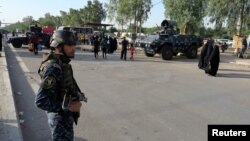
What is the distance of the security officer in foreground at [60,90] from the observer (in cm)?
353

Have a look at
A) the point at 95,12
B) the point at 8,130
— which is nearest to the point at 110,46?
the point at 8,130

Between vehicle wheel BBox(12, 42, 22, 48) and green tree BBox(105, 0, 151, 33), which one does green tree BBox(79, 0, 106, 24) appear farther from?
vehicle wheel BBox(12, 42, 22, 48)

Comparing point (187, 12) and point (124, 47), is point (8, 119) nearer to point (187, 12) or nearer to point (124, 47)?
point (124, 47)

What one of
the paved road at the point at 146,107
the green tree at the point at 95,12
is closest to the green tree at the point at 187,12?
the paved road at the point at 146,107

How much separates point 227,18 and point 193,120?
30541 mm

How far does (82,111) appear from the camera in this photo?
8.30m

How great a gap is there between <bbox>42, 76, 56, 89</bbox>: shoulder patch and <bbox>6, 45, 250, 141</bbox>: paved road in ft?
9.62

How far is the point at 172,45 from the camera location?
2505 centimetres

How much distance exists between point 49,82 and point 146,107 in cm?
557

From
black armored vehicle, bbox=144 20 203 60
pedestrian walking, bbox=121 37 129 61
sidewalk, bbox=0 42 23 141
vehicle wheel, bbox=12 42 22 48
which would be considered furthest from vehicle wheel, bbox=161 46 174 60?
sidewalk, bbox=0 42 23 141

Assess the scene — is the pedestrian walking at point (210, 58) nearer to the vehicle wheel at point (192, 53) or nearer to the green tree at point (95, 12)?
the vehicle wheel at point (192, 53)

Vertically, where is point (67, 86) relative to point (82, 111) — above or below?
above

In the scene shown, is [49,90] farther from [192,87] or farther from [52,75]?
[192,87]

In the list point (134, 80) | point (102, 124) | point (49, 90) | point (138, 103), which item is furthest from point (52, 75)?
point (134, 80)
